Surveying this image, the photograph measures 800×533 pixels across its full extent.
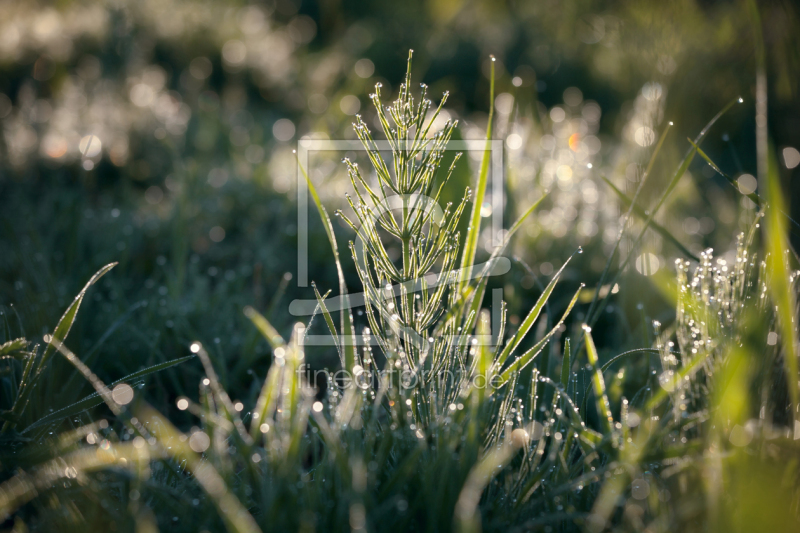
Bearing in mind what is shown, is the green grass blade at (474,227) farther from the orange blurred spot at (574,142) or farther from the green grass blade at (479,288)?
the orange blurred spot at (574,142)

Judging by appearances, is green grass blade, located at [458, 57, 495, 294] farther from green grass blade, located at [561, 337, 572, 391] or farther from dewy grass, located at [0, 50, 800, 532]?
green grass blade, located at [561, 337, 572, 391]

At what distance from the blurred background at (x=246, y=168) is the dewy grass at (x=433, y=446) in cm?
30

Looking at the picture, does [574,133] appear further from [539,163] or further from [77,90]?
[77,90]

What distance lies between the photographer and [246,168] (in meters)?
2.39

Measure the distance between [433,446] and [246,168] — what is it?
1947 millimetres

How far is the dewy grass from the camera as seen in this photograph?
2.06 feet

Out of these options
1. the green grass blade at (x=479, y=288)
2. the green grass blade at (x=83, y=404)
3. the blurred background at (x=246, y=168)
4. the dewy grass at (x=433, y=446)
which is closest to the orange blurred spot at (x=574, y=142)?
the blurred background at (x=246, y=168)

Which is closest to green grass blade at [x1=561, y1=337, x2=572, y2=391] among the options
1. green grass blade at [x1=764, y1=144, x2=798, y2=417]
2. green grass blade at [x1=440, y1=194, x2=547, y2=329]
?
green grass blade at [x1=440, y1=194, x2=547, y2=329]

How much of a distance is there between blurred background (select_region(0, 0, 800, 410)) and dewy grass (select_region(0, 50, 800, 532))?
0.30 metres

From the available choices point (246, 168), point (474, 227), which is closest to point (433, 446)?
point (474, 227)

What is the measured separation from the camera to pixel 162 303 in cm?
129

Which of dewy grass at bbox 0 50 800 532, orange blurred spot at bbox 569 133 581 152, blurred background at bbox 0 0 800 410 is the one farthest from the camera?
orange blurred spot at bbox 569 133 581 152

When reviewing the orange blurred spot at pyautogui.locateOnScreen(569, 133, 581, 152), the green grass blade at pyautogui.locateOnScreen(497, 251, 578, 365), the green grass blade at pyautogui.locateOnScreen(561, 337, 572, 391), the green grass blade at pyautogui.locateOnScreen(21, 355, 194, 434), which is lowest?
the green grass blade at pyautogui.locateOnScreen(21, 355, 194, 434)

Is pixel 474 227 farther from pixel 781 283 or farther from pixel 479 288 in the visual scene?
pixel 781 283
